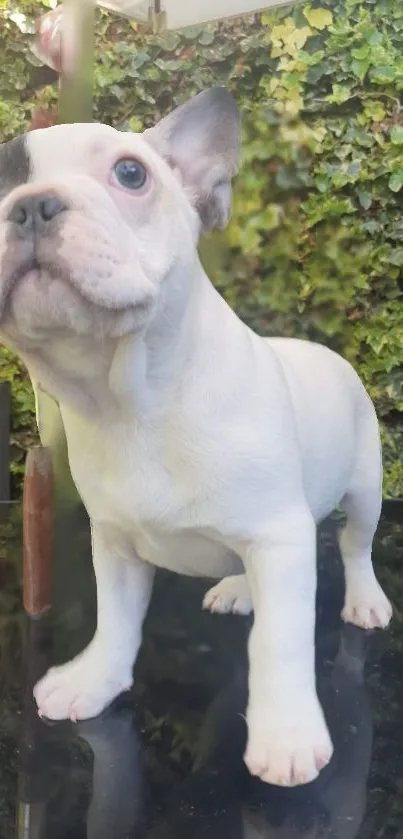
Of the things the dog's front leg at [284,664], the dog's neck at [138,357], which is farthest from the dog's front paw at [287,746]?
the dog's neck at [138,357]

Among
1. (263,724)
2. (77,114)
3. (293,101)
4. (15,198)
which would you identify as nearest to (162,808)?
(263,724)

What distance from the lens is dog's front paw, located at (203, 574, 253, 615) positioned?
101cm

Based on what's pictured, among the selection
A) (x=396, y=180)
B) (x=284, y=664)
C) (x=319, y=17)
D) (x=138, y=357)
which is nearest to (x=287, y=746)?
(x=284, y=664)

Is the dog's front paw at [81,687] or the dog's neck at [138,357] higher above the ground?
the dog's neck at [138,357]

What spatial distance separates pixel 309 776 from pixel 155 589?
49 centimetres

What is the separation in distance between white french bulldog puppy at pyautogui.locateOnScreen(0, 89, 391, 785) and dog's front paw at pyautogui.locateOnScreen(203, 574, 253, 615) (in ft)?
0.76

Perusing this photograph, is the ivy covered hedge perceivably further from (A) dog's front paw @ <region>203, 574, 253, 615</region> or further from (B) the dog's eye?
(B) the dog's eye

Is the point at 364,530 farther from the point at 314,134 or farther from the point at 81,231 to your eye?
the point at 314,134

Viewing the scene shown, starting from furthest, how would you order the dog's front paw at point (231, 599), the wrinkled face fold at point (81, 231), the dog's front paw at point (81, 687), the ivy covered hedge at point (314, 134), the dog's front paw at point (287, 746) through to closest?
the ivy covered hedge at point (314, 134)
the dog's front paw at point (231, 599)
the dog's front paw at point (81, 687)
the dog's front paw at point (287, 746)
the wrinkled face fold at point (81, 231)


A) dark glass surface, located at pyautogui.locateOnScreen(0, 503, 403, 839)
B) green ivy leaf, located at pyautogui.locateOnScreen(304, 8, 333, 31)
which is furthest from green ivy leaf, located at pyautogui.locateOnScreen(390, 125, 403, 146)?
dark glass surface, located at pyautogui.locateOnScreen(0, 503, 403, 839)

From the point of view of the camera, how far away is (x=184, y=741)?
72 centimetres

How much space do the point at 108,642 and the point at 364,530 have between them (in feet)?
1.13

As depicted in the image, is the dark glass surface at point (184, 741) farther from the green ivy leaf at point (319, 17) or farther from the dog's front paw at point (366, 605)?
the green ivy leaf at point (319, 17)

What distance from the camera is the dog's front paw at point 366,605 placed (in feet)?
3.12
